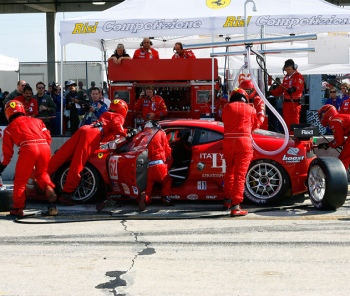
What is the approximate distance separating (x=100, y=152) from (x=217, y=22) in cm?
469

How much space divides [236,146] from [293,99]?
173 inches

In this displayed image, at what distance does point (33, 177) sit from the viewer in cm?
1046

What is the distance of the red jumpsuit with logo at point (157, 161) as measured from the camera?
9719 mm

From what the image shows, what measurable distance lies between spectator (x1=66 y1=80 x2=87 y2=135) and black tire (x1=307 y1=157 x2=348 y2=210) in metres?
7.78

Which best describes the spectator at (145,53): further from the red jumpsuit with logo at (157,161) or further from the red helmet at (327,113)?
the red jumpsuit with logo at (157,161)

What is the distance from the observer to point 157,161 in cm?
973

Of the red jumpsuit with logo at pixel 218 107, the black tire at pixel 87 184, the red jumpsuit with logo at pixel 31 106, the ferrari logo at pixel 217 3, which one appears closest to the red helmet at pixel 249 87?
the black tire at pixel 87 184

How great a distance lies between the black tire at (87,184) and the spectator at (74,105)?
5890 millimetres

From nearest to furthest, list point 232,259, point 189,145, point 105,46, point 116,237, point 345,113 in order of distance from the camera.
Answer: point 232,259, point 116,237, point 189,145, point 345,113, point 105,46

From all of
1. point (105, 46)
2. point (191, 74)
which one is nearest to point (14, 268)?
point (191, 74)

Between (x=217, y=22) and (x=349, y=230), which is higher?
(x=217, y=22)

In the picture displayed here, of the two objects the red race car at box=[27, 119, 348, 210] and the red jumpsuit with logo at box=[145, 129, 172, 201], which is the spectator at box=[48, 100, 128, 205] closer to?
the red race car at box=[27, 119, 348, 210]

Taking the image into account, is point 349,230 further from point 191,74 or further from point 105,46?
point 105,46

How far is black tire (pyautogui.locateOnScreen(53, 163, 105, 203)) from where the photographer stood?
10.4 meters
